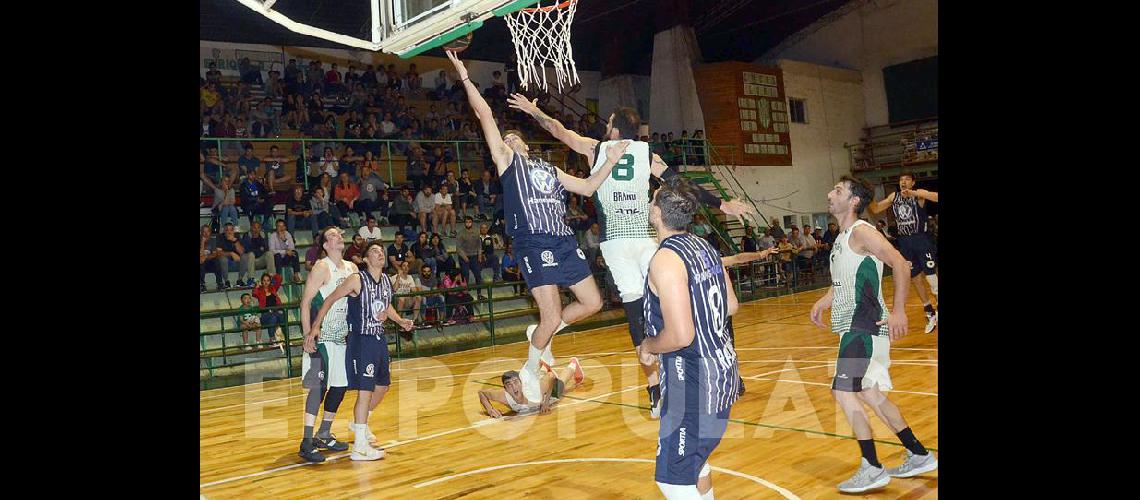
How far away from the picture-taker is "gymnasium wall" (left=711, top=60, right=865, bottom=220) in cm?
2278

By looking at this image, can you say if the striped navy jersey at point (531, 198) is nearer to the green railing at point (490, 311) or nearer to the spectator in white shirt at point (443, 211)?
the green railing at point (490, 311)

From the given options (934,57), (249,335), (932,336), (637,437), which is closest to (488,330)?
(249,335)

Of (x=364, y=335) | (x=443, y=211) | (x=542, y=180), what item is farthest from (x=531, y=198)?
(x=443, y=211)

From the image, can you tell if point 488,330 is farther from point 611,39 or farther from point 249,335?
point 611,39

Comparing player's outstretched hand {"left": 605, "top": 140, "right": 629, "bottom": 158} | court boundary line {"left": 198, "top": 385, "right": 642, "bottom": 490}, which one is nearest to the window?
court boundary line {"left": 198, "top": 385, "right": 642, "bottom": 490}

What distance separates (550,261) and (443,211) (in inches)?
311

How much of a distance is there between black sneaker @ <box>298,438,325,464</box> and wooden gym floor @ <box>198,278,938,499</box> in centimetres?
8

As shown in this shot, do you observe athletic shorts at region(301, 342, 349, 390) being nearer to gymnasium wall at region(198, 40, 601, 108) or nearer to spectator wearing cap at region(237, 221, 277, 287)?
spectator wearing cap at region(237, 221, 277, 287)

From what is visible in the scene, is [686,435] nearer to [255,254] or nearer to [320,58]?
[255,254]

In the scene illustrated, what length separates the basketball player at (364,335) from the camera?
18.5 feet

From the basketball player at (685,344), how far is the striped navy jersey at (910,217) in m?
7.55
